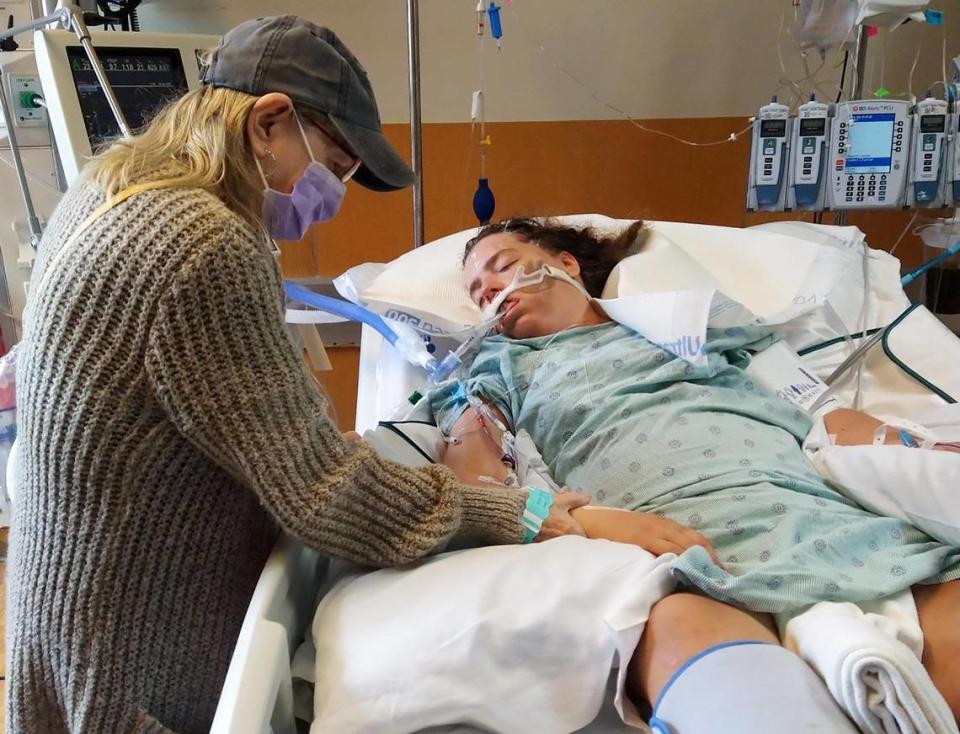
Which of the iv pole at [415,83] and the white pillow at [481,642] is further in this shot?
the iv pole at [415,83]

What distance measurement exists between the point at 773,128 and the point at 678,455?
4.41 ft

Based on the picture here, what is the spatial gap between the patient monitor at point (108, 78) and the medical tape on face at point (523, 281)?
803mm

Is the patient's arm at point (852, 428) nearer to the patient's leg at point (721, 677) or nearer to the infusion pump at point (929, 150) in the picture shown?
the patient's leg at point (721, 677)

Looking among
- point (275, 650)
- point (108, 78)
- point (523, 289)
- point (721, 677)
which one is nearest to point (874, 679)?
point (721, 677)

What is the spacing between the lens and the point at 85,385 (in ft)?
2.87

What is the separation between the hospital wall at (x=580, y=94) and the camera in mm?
2928

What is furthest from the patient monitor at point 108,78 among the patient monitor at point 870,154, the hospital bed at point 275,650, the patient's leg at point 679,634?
the patient monitor at point 870,154

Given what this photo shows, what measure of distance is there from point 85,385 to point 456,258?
1.45 meters

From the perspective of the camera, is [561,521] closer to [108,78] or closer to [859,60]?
[108,78]

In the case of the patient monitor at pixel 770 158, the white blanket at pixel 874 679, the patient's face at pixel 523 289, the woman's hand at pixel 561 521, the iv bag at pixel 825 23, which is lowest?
the woman's hand at pixel 561 521

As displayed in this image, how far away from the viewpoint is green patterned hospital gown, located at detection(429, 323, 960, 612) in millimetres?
1098

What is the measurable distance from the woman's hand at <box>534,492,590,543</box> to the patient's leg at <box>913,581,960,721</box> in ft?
1.50

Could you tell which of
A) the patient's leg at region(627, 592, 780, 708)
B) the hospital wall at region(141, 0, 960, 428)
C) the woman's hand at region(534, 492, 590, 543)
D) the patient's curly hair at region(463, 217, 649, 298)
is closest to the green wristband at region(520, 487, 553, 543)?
the woman's hand at region(534, 492, 590, 543)

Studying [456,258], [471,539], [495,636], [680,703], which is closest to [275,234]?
[471,539]
